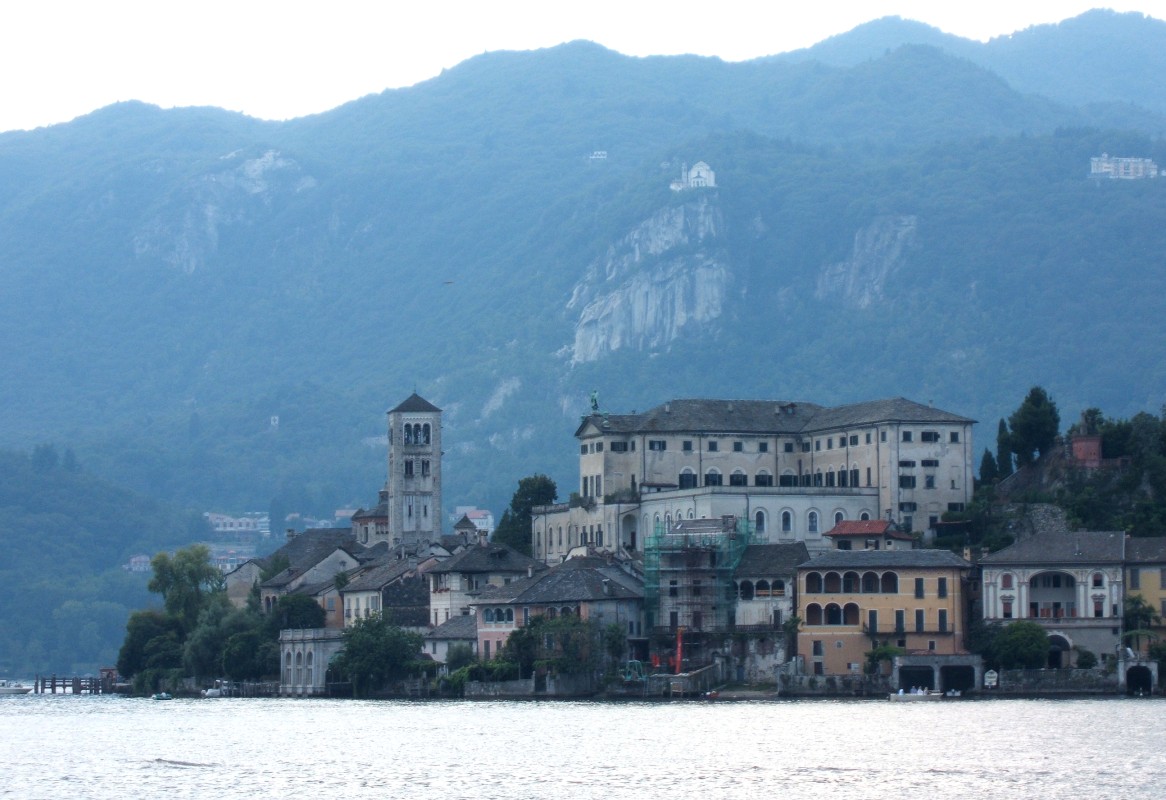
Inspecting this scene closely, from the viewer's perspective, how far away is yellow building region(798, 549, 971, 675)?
403 ft

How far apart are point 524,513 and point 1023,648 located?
57549 mm

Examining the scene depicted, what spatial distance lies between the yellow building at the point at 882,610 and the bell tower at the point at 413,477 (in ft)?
179

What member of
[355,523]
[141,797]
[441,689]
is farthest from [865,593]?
[355,523]

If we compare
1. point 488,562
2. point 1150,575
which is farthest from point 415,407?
point 1150,575

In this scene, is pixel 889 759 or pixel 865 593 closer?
pixel 889 759

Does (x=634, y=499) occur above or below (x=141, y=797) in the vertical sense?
above

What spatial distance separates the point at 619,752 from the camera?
8981 centimetres

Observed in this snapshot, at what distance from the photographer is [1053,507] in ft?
440

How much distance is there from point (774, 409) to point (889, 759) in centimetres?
7435

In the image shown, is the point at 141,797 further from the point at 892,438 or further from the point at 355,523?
the point at 355,523

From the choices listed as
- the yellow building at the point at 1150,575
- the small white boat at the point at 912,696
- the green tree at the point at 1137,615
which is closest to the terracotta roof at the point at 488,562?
the small white boat at the point at 912,696

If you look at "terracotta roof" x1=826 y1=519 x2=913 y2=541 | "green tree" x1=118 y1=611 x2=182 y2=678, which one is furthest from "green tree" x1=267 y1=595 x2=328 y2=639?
"terracotta roof" x1=826 y1=519 x2=913 y2=541

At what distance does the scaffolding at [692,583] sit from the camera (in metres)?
129

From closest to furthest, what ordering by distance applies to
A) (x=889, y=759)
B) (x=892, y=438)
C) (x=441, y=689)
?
(x=889, y=759) < (x=441, y=689) < (x=892, y=438)
